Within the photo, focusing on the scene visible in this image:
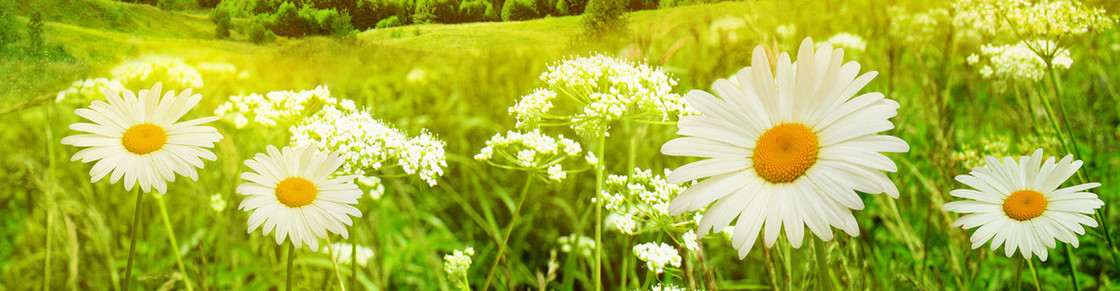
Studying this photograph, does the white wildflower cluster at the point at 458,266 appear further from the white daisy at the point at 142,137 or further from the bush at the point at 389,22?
the bush at the point at 389,22

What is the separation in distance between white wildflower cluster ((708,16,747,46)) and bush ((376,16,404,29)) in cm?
53

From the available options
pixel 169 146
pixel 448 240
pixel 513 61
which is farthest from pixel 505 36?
pixel 169 146

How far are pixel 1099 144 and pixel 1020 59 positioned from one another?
28cm

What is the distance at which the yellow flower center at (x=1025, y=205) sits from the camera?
0.36 meters

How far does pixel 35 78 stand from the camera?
1261 mm

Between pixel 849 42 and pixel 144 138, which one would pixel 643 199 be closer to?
pixel 144 138

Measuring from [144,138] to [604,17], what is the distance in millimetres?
694

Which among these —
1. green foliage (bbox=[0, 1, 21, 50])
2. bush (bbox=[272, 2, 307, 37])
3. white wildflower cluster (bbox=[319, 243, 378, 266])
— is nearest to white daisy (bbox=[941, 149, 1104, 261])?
white wildflower cluster (bbox=[319, 243, 378, 266])

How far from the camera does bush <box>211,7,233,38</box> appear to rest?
109 cm

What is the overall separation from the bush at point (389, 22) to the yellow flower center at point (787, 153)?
29.0 inches

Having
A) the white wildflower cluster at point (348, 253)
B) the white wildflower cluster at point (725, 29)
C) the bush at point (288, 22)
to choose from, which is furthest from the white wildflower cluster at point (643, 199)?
the white wildflower cluster at point (725, 29)

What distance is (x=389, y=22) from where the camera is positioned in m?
0.95

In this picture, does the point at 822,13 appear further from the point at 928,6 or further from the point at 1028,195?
the point at 1028,195

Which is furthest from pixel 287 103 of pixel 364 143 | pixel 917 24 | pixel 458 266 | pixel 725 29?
pixel 917 24
